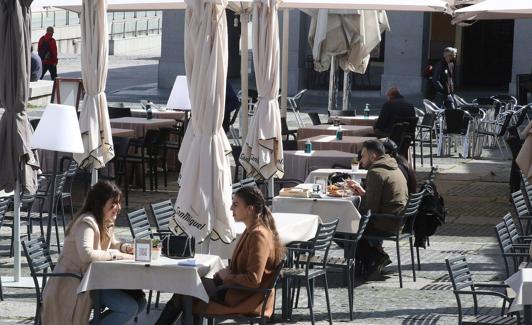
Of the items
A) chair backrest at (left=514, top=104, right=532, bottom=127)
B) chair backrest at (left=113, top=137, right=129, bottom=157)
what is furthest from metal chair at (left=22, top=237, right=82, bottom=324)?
chair backrest at (left=514, top=104, right=532, bottom=127)

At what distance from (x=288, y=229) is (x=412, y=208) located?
1864mm

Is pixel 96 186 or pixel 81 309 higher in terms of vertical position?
pixel 96 186

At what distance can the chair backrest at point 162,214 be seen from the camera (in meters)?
12.5

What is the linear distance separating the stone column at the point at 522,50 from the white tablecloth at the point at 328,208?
20968 millimetres

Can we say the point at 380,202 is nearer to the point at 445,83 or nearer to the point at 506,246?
the point at 506,246

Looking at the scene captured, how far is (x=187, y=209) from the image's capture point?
11375mm

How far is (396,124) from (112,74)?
76.9 ft

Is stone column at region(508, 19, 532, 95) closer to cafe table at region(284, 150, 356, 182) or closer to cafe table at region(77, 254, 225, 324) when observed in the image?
cafe table at region(284, 150, 356, 182)

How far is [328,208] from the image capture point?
13.4 metres

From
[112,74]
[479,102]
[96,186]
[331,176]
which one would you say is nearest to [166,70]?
[112,74]

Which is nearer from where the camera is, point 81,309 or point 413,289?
point 81,309

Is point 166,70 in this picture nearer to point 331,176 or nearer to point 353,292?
point 331,176

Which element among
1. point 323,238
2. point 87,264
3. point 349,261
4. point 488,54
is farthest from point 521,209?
point 488,54

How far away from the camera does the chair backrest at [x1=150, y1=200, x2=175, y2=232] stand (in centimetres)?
1251
